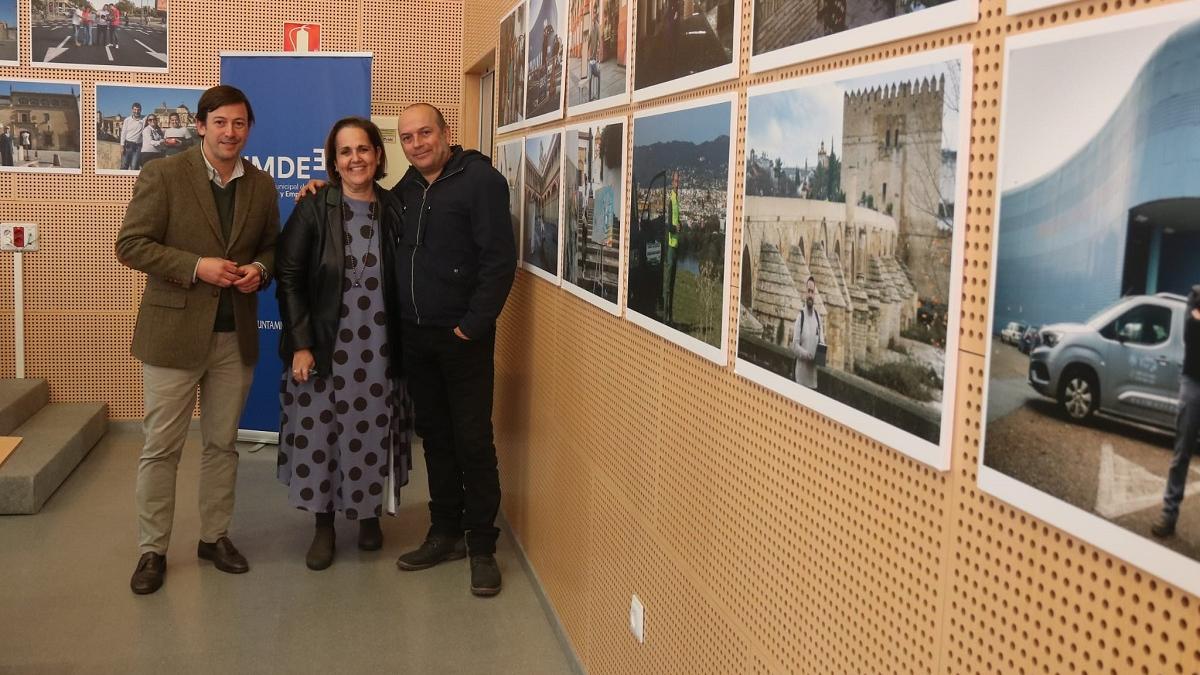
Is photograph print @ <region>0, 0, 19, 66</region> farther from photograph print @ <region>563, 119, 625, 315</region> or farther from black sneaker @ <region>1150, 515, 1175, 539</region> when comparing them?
black sneaker @ <region>1150, 515, 1175, 539</region>

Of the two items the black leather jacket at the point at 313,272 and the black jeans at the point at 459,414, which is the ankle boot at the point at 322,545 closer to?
the black jeans at the point at 459,414

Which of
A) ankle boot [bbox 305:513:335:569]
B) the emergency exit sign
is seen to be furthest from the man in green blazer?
the emergency exit sign

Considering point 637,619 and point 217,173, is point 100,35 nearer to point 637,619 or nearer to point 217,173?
point 217,173

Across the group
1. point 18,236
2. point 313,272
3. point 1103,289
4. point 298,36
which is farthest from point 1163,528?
point 18,236

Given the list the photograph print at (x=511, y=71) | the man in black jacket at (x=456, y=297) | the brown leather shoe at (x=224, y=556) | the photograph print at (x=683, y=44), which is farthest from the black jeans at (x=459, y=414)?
the photograph print at (x=683, y=44)

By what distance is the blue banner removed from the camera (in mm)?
5746

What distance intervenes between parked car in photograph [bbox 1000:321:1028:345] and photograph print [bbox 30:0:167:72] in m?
6.19

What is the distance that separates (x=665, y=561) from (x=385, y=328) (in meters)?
2.02

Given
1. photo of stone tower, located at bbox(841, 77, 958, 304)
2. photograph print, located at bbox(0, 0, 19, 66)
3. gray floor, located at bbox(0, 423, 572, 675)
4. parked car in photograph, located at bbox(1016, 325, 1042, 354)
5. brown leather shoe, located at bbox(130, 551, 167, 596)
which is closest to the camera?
parked car in photograph, located at bbox(1016, 325, 1042, 354)

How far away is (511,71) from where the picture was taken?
4.61 m

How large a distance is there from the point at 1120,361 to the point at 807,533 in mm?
799

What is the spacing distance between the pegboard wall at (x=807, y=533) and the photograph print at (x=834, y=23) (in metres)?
0.02

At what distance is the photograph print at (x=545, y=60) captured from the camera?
3.54 metres

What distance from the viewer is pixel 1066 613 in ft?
3.63
